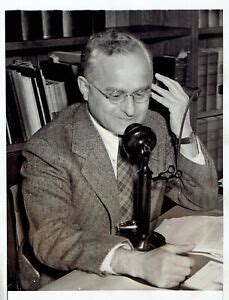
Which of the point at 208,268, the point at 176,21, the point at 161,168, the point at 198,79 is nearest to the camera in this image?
the point at 208,268

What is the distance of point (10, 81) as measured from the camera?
1.04 metres

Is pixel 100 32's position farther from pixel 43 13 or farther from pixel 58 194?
pixel 58 194

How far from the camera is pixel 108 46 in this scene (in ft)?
3.09

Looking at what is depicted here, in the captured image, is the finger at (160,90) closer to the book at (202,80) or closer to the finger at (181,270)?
the book at (202,80)

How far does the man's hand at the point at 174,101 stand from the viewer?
1.01 m

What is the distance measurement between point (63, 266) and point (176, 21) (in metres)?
0.62

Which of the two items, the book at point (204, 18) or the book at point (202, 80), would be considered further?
the book at point (202, 80)

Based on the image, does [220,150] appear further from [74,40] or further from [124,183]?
[74,40]

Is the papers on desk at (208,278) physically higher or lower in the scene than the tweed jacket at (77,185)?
lower

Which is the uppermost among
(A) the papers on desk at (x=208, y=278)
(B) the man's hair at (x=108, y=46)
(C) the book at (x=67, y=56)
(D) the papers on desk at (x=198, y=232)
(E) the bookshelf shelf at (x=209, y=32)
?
(E) the bookshelf shelf at (x=209, y=32)

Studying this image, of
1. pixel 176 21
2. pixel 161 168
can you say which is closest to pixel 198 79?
pixel 176 21

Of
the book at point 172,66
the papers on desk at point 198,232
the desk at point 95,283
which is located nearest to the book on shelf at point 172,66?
the book at point 172,66

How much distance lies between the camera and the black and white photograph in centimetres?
87

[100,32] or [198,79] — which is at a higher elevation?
[100,32]
